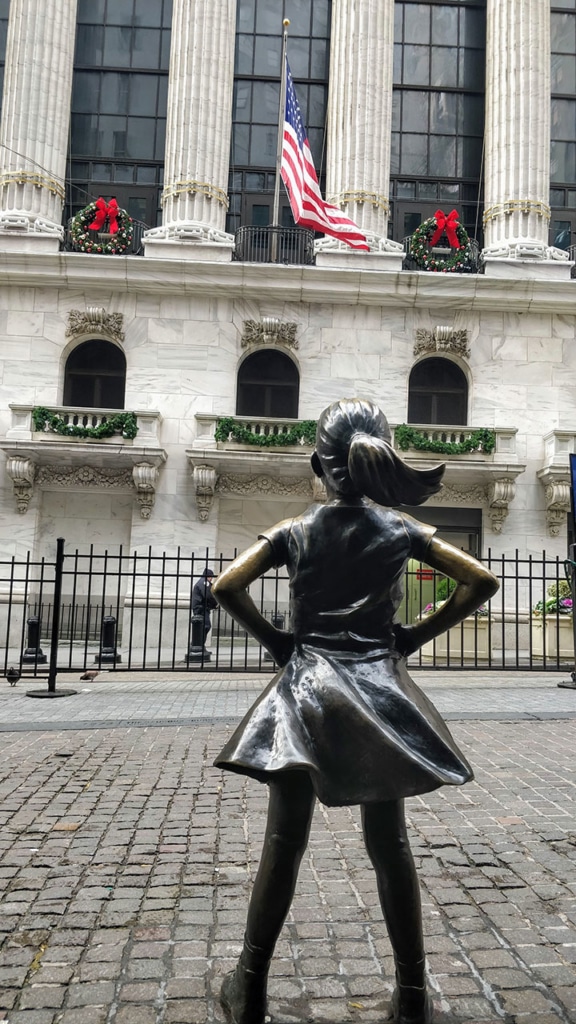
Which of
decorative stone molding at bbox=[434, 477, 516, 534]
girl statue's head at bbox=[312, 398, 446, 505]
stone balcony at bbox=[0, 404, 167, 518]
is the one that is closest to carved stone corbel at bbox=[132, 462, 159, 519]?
stone balcony at bbox=[0, 404, 167, 518]

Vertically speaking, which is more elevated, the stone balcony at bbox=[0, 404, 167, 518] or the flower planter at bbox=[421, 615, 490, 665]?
the stone balcony at bbox=[0, 404, 167, 518]

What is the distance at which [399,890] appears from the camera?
2.25m

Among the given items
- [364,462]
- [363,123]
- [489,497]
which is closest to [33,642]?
[364,462]

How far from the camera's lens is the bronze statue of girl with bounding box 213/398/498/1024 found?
7.22ft

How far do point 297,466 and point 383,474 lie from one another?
16.0 metres

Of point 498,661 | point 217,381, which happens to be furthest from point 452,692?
point 217,381

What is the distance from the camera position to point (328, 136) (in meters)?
21.0

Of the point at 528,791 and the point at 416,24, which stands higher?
the point at 416,24

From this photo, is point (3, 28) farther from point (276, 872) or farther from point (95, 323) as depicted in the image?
point (276, 872)

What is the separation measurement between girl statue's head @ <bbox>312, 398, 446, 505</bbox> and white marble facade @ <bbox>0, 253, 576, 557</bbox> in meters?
15.8

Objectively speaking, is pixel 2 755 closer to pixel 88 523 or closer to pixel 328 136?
pixel 88 523

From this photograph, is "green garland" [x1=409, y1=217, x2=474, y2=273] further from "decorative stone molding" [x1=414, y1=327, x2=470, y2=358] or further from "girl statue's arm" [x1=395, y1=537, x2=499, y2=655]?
"girl statue's arm" [x1=395, y1=537, x2=499, y2=655]

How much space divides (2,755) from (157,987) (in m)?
4.05

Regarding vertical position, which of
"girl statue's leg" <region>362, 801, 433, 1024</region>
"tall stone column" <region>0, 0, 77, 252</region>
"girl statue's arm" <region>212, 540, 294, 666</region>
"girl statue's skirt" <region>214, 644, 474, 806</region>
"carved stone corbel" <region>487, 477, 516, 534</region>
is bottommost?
"girl statue's leg" <region>362, 801, 433, 1024</region>
